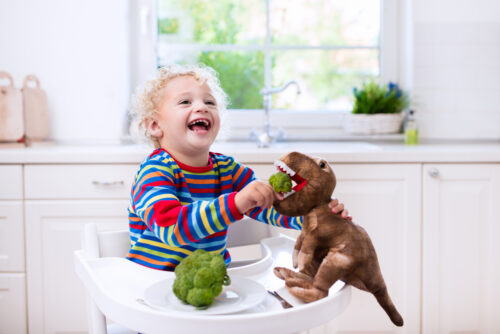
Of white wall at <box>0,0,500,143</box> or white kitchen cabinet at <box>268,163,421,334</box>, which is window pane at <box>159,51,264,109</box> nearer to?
white wall at <box>0,0,500,143</box>

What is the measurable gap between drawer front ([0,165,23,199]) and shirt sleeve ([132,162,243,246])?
3.96 feet

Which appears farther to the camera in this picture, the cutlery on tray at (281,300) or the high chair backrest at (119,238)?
the high chair backrest at (119,238)

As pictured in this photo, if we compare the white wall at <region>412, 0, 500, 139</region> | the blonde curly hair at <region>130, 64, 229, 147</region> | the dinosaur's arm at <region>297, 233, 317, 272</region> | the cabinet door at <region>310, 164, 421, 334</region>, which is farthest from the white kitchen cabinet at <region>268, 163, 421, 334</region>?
the dinosaur's arm at <region>297, 233, 317, 272</region>

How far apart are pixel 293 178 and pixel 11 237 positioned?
156 cm

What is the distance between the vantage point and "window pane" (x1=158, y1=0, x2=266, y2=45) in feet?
9.45

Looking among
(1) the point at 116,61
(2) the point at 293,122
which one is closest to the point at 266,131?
(2) the point at 293,122

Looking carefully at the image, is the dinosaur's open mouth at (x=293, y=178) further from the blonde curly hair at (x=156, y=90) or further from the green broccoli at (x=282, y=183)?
the blonde curly hair at (x=156, y=90)

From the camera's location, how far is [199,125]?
4.17 ft

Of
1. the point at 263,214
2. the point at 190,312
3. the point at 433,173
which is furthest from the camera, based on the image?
the point at 433,173

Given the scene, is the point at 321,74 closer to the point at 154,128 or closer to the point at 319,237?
the point at 154,128

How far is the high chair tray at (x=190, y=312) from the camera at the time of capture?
0.85 metres

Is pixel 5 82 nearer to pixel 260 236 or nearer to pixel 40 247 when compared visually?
pixel 40 247

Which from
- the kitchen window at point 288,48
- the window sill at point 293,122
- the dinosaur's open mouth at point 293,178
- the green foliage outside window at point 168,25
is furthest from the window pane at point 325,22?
the dinosaur's open mouth at point 293,178

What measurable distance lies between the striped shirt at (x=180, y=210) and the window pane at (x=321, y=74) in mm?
1552
